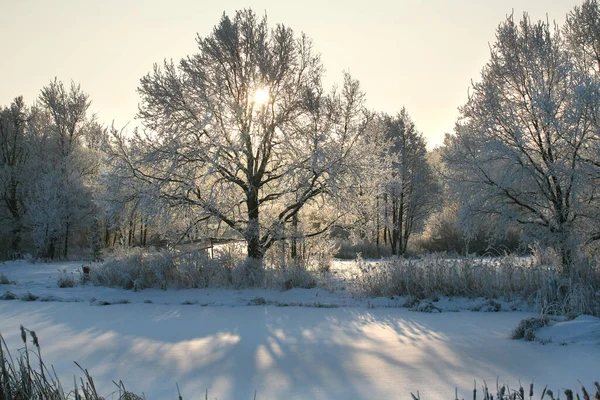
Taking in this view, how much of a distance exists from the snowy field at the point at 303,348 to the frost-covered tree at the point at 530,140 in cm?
399

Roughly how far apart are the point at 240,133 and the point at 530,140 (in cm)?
800

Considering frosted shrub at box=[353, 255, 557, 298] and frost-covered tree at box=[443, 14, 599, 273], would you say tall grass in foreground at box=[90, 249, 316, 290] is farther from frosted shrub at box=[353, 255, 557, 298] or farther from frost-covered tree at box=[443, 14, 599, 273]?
frost-covered tree at box=[443, 14, 599, 273]

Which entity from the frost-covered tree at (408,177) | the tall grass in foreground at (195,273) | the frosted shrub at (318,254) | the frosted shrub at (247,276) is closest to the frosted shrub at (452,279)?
the tall grass in foreground at (195,273)

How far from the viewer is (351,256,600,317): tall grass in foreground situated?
8672 mm

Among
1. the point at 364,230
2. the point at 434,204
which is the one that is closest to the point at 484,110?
the point at 364,230

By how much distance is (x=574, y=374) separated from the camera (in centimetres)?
447

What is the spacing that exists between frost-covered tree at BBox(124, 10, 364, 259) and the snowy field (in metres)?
3.87

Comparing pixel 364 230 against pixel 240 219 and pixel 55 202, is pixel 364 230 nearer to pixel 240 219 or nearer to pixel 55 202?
pixel 240 219

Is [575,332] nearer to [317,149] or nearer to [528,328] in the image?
[528,328]

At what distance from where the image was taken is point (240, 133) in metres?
12.5

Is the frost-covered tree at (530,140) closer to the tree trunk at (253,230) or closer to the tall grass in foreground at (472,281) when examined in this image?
the tall grass in foreground at (472,281)

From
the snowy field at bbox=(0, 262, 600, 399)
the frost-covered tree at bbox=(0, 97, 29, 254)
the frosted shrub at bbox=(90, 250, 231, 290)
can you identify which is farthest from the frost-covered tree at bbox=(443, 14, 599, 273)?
the frost-covered tree at bbox=(0, 97, 29, 254)

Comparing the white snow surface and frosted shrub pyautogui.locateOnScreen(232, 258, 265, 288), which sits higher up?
frosted shrub pyautogui.locateOnScreen(232, 258, 265, 288)

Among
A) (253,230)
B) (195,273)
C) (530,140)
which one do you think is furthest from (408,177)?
(195,273)
